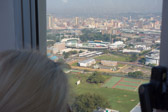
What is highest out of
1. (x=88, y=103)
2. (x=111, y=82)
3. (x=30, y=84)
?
(x=30, y=84)

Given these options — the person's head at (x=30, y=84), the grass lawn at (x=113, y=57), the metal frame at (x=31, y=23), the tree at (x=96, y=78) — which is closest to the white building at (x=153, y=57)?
the grass lawn at (x=113, y=57)

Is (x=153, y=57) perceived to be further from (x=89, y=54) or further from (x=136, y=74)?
(x=89, y=54)

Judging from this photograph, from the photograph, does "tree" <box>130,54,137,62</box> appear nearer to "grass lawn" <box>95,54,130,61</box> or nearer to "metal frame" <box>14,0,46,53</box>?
"grass lawn" <box>95,54,130,61</box>

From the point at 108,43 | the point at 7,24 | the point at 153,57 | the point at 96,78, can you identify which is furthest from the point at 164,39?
the point at 7,24

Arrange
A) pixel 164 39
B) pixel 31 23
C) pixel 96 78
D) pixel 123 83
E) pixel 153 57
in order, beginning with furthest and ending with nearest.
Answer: pixel 31 23 < pixel 96 78 < pixel 123 83 < pixel 153 57 < pixel 164 39

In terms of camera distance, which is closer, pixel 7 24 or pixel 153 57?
pixel 153 57

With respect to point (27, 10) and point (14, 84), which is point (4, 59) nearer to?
point (14, 84)

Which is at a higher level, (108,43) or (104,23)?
(104,23)

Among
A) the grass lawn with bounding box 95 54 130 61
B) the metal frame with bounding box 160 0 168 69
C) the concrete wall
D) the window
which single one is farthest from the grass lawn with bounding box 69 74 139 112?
the concrete wall

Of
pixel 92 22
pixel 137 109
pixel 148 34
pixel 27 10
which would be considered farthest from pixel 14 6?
pixel 137 109
